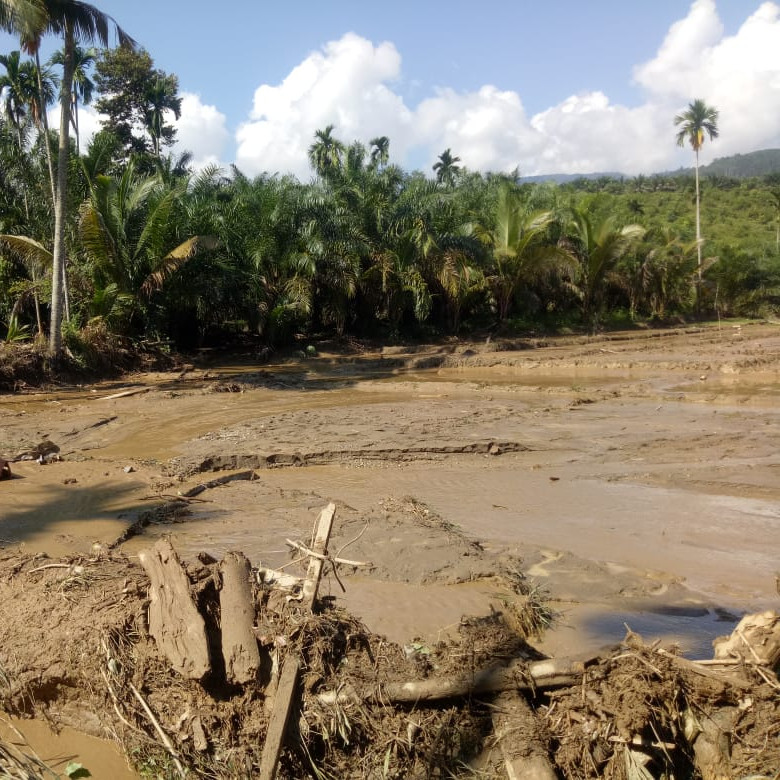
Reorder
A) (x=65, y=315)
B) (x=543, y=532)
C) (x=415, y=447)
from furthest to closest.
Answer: (x=65, y=315), (x=415, y=447), (x=543, y=532)

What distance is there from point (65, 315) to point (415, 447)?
41.7 ft

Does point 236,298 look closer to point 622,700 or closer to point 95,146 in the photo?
A: point 95,146

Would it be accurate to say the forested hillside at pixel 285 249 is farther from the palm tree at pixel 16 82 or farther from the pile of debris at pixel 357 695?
the pile of debris at pixel 357 695

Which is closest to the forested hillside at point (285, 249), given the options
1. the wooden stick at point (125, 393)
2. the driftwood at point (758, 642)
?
the wooden stick at point (125, 393)

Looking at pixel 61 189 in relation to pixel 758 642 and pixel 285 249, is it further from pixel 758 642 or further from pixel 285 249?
pixel 758 642

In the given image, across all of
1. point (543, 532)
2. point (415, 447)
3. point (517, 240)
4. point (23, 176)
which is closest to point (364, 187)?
point (517, 240)

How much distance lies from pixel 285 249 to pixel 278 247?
0.78 feet

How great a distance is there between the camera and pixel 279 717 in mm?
3166

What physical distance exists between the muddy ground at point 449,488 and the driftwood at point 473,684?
1199mm

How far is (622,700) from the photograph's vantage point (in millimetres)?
3166

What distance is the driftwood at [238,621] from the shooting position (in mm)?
3423

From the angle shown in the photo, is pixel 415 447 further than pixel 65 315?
No

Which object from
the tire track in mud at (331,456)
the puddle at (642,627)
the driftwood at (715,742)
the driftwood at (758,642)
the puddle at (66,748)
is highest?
the driftwood at (758,642)

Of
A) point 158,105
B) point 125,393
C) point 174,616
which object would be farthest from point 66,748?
point 158,105
